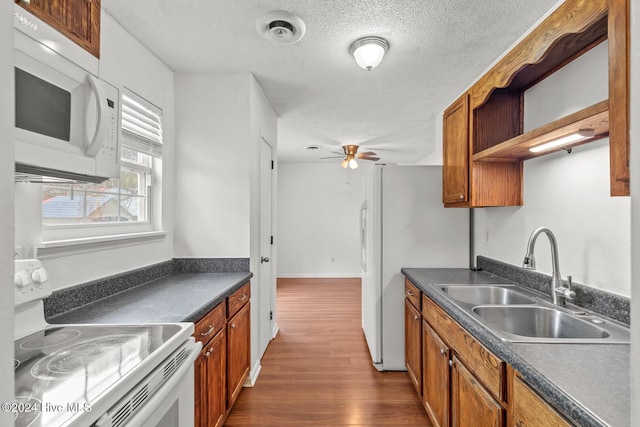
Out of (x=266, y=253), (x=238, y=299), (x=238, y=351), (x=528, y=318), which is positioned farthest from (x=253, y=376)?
(x=528, y=318)

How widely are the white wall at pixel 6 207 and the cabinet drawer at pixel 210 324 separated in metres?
1.16

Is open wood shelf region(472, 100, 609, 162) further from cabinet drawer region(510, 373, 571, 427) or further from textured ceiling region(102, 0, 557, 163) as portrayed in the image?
cabinet drawer region(510, 373, 571, 427)

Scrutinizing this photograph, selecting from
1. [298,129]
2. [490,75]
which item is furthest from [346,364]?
[298,129]

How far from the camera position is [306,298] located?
509cm

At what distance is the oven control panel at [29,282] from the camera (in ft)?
3.76

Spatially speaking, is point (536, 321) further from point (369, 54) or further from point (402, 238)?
point (369, 54)

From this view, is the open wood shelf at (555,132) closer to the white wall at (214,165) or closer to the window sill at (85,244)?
the white wall at (214,165)

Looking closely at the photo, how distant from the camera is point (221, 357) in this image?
1.85m

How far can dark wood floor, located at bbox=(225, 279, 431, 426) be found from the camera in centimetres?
215

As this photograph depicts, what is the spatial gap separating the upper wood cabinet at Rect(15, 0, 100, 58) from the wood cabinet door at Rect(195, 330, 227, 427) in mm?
1381

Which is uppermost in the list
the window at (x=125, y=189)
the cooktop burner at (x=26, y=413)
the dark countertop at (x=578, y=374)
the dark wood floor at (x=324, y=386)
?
the window at (x=125, y=189)

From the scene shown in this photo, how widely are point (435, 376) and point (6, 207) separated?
211cm

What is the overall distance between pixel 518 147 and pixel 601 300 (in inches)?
31.6

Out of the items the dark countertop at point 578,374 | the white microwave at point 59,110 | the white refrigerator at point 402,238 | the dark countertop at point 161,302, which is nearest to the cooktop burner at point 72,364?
the dark countertop at point 161,302
